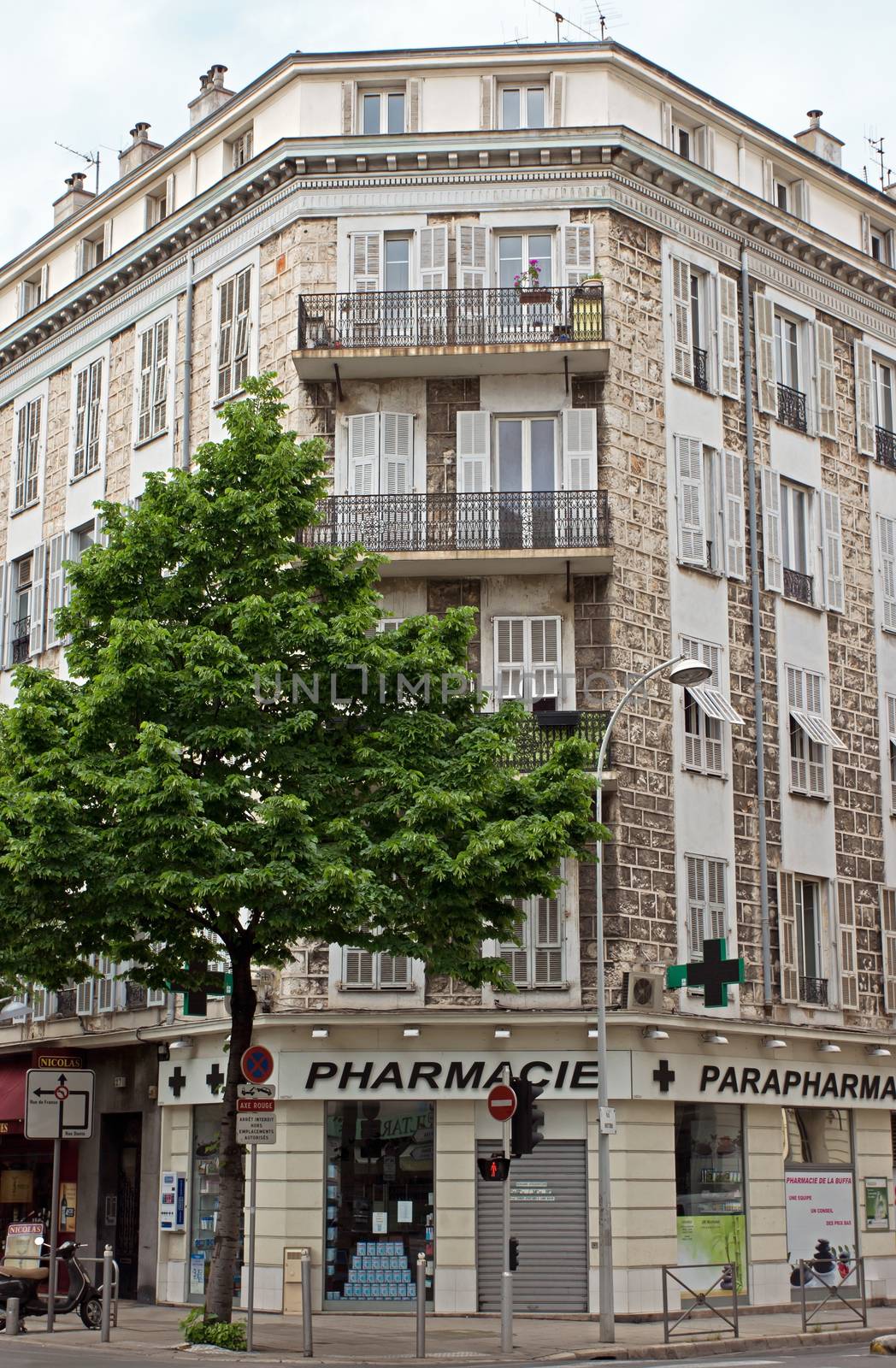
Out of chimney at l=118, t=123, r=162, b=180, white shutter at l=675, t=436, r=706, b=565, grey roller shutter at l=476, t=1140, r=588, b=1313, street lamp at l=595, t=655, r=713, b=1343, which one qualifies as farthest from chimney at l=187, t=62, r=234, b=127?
grey roller shutter at l=476, t=1140, r=588, b=1313

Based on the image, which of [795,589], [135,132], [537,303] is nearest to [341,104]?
[537,303]

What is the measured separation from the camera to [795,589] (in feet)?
104

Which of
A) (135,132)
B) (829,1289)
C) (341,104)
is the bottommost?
(829,1289)

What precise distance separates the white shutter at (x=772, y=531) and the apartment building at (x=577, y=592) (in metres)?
0.09

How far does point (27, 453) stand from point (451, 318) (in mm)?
12102

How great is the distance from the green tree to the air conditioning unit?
14.9ft

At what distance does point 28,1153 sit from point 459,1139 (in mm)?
11229

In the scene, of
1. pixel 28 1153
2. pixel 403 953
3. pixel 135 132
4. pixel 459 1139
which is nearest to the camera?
pixel 403 953

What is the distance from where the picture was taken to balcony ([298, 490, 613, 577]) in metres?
27.9

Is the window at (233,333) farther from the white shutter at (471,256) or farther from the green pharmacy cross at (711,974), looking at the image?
the green pharmacy cross at (711,974)

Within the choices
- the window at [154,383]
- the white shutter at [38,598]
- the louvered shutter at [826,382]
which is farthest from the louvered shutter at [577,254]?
the white shutter at [38,598]

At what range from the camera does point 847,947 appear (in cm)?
3080

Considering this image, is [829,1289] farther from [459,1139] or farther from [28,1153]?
[28,1153]

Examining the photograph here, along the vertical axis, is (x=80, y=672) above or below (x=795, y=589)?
below
